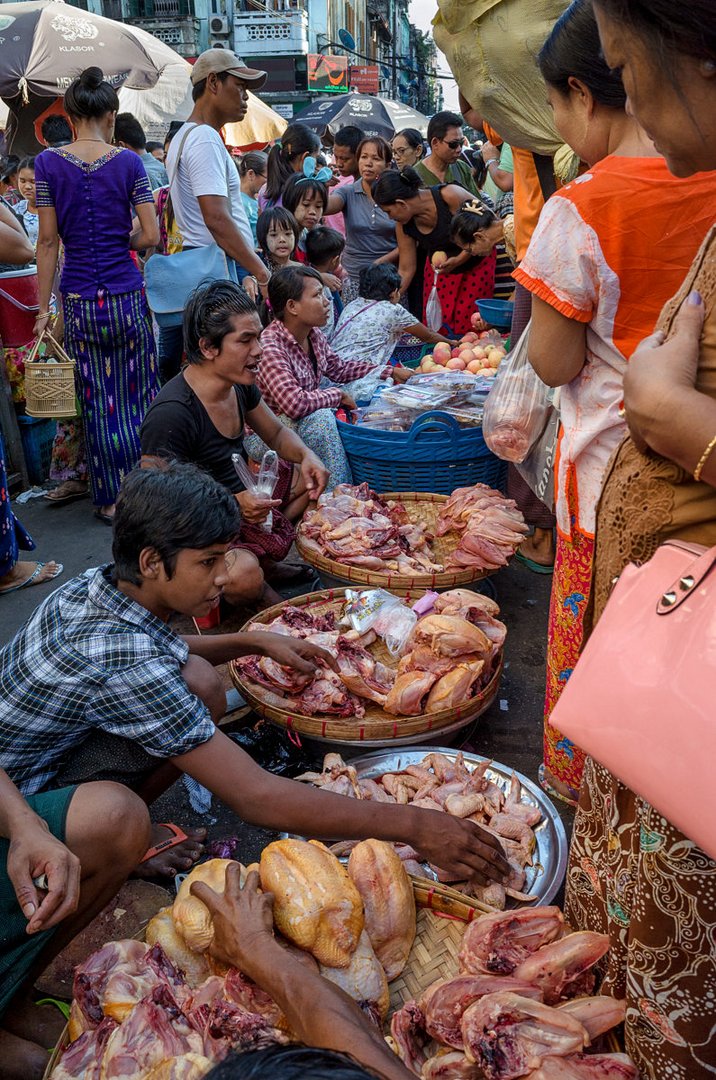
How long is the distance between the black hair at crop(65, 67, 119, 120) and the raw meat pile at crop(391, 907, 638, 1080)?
4838 mm

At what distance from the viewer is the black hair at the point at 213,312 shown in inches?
144

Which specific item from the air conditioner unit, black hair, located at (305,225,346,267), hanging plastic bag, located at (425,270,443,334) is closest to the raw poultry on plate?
hanging plastic bag, located at (425,270,443,334)

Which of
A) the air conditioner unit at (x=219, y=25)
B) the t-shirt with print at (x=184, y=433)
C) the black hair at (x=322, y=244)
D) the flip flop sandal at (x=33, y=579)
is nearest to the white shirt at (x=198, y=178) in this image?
the black hair at (x=322, y=244)

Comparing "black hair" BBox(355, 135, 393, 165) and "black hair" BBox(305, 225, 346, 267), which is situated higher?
"black hair" BBox(355, 135, 393, 165)

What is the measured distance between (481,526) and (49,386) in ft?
9.17

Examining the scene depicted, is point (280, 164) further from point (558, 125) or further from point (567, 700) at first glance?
point (567, 700)

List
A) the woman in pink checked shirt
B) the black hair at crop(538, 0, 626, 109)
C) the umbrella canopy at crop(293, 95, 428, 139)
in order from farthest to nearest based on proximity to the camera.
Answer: the umbrella canopy at crop(293, 95, 428, 139)
the woman in pink checked shirt
the black hair at crop(538, 0, 626, 109)

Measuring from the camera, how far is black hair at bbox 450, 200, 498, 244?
5816mm

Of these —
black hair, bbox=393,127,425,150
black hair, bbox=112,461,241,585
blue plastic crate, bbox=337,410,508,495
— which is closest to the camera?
black hair, bbox=112,461,241,585

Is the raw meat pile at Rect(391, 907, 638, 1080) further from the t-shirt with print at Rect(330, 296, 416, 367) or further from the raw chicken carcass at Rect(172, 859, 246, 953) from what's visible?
the t-shirt with print at Rect(330, 296, 416, 367)

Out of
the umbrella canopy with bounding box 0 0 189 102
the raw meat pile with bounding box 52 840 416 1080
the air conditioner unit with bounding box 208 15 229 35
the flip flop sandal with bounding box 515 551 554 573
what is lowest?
the flip flop sandal with bounding box 515 551 554 573

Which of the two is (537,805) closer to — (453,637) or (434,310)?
(453,637)

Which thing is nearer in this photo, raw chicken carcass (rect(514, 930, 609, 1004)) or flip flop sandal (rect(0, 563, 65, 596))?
raw chicken carcass (rect(514, 930, 609, 1004))

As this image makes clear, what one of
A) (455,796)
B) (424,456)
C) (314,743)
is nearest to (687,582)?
(455,796)
